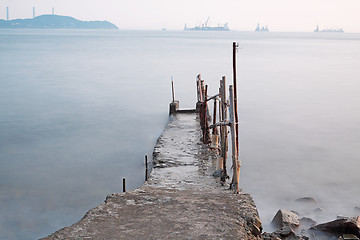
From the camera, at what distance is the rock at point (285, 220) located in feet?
26.1

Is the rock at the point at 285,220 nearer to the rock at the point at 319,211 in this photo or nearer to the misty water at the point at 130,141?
the misty water at the point at 130,141

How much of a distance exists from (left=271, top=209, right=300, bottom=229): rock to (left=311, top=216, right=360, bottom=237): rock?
51 cm

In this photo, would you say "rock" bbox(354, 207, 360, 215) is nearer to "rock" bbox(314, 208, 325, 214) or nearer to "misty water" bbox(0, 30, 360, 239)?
"misty water" bbox(0, 30, 360, 239)

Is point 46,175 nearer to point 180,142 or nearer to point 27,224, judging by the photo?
point 27,224

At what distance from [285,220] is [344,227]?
1.09m

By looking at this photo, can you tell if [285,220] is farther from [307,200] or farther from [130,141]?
[130,141]

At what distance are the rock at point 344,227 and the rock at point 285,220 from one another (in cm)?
51

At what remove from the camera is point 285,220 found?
26.3 feet

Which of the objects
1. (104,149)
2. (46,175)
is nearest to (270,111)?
(104,149)

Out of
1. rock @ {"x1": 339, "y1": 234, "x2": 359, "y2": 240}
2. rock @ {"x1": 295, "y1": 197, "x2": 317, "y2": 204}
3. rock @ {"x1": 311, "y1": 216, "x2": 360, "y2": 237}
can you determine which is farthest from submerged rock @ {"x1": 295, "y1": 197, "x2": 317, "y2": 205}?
rock @ {"x1": 339, "y1": 234, "x2": 359, "y2": 240}

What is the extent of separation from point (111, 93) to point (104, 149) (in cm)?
1031

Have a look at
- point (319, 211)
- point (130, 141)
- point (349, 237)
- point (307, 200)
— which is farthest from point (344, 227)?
point (130, 141)

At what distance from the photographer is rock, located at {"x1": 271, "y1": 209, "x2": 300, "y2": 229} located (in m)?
7.96

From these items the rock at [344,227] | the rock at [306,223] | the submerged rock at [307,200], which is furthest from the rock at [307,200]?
the rock at [344,227]
